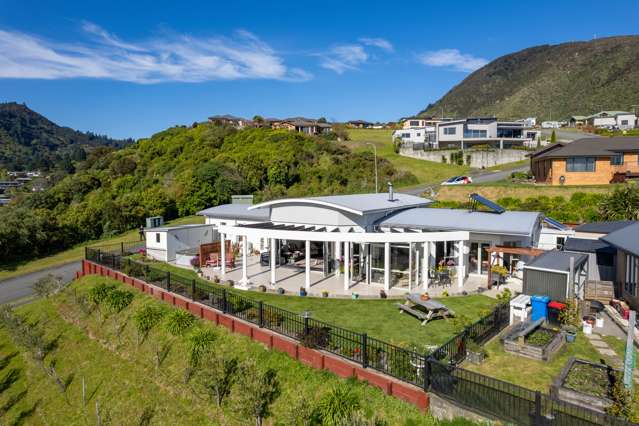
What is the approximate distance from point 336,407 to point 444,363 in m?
3.26

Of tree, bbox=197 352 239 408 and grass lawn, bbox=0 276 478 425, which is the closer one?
grass lawn, bbox=0 276 478 425

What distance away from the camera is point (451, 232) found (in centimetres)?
2048

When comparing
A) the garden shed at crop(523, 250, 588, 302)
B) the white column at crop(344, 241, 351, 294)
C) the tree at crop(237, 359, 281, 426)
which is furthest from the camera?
the white column at crop(344, 241, 351, 294)

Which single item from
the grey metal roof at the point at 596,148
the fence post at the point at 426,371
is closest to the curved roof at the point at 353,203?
the fence post at the point at 426,371

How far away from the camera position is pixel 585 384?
1028 centimetres

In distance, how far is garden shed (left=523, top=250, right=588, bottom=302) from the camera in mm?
15508

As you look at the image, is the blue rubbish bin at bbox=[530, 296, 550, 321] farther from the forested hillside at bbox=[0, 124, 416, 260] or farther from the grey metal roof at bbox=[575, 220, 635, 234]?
the forested hillside at bbox=[0, 124, 416, 260]

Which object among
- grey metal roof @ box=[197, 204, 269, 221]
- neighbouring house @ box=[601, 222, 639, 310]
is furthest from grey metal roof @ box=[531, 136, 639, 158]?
grey metal roof @ box=[197, 204, 269, 221]

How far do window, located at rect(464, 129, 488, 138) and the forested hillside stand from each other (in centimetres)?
1530

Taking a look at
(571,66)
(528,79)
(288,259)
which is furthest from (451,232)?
(528,79)

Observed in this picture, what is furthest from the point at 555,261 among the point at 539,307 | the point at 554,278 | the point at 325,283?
the point at 325,283

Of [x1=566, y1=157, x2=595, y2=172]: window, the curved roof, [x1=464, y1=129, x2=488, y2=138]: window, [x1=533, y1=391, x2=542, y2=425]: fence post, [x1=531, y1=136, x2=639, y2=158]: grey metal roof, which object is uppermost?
[x1=464, y1=129, x2=488, y2=138]: window

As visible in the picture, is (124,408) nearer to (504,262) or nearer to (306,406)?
(306,406)

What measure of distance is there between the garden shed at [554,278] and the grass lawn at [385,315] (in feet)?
7.05
